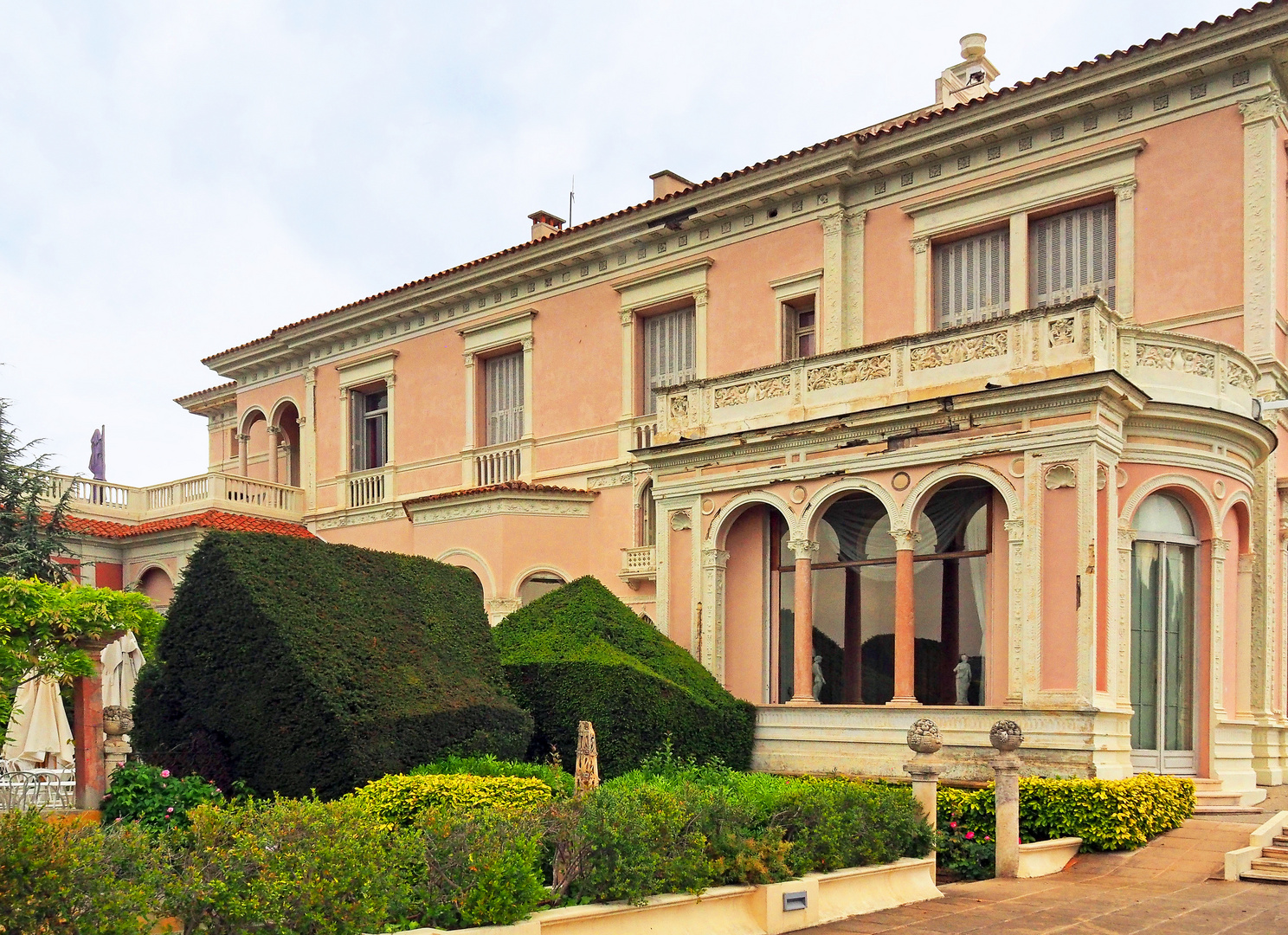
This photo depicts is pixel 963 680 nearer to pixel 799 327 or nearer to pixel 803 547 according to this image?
pixel 803 547

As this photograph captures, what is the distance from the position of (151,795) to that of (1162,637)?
41.0 feet

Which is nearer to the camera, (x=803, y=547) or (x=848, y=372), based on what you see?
(x=848, y=372)

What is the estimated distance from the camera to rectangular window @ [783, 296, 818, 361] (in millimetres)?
23312

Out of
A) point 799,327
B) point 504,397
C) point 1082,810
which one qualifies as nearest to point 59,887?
point 1082,810

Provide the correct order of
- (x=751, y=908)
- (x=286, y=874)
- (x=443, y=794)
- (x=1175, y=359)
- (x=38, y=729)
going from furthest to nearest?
1. (x=38, y=729)
2. (x=1175, y=359)
3. (x=443, y=794)
4. (x=751, y=908)
5. (x=286, y=874)

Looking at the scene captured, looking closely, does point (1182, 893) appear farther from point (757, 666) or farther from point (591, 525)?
point (591, 525)

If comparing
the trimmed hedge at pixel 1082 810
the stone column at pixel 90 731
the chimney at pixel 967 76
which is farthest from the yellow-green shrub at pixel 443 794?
the chimney at pixel 967 76

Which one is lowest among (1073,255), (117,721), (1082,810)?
(1082,810)

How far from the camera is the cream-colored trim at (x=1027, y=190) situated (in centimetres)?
1961

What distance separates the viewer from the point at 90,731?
1457 centimetres

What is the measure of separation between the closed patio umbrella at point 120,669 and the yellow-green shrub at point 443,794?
6968mm

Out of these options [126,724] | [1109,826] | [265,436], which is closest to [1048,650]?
[1109,826]

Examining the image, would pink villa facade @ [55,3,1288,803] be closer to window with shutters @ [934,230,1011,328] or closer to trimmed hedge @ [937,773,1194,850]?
window with shutters @ [934,230,1011,328]

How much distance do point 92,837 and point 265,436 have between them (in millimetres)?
28979
